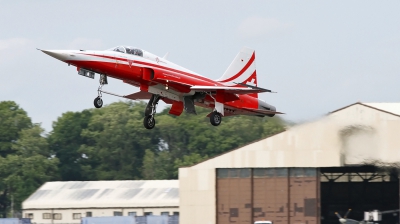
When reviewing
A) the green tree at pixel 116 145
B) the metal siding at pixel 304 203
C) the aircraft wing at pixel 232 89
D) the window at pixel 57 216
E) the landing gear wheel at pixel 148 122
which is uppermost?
the green tree at pixel 116 145

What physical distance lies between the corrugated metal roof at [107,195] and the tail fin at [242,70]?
76.6 ft

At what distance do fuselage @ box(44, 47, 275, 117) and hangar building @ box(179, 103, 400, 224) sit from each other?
790 centimetres

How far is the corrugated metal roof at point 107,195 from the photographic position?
196 ft

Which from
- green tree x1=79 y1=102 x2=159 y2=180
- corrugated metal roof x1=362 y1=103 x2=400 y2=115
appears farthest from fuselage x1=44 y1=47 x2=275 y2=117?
green tree x1=79 y1=102 x2=159 y2=180

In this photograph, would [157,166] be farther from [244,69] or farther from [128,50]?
[128,50]

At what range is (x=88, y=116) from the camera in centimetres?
10650

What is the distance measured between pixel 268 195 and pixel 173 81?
1426 cm

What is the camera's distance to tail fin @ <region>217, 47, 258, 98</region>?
37.0m

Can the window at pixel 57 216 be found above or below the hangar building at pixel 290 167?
below

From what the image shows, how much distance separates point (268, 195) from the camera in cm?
4600

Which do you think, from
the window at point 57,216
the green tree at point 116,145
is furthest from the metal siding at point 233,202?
the green tree at point 116,145

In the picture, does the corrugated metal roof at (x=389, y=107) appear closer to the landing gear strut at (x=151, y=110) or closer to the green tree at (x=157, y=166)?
the landing gear strut at (x=151, y=110)

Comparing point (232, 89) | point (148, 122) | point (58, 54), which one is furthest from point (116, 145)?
point (58, 54)

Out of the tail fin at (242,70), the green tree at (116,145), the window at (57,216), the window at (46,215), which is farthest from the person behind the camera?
the green tree at (116,145)
